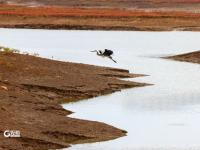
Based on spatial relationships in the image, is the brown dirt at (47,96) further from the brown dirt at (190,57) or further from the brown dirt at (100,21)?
the brown dirt at (100,21)

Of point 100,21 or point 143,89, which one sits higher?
point 100,21

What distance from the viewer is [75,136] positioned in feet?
65.3

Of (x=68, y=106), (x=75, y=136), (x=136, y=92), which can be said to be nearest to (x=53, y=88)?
(x=68, y=106)

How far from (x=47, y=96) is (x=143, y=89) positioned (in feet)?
21.9

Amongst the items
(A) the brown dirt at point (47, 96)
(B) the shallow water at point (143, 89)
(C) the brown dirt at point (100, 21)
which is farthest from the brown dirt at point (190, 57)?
(C) the brown dirt at point (100, 21)

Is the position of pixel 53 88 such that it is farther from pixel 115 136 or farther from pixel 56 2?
pixel 56 2

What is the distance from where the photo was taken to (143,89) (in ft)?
108

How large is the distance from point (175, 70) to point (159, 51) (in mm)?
11894

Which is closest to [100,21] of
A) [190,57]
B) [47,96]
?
[190,57]

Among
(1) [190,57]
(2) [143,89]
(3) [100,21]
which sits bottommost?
(2) [143,89]

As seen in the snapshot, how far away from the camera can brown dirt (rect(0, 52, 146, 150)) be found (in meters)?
19.1

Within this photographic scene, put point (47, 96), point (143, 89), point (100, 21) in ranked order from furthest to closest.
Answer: point (100, 21), point (143, 89), point (47, 96)

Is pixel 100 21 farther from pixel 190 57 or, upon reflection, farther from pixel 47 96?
pixel 47 96

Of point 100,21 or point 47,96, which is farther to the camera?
point 100,21
